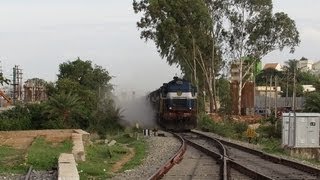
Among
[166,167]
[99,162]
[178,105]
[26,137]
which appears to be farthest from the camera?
[178,105]

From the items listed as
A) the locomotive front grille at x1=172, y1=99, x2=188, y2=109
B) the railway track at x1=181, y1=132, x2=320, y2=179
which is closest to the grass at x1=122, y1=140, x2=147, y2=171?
the railway track at x1=181, y1=132, x2=320, y2=179

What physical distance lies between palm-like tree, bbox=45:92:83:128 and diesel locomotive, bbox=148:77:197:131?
22.7 feet

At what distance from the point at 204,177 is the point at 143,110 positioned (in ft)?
122

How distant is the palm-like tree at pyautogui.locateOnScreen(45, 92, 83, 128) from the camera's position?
3516cm

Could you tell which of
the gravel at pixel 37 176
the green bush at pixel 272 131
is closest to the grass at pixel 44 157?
the gravel at pixel 37 176

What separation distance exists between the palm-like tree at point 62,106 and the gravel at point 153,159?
6.84 meters

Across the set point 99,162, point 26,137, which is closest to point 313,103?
point 26,137

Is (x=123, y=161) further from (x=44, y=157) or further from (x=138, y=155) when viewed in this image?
(x=44, y=157)

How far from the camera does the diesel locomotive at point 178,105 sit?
39.7 m

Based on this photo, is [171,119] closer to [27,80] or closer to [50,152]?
[50,152]

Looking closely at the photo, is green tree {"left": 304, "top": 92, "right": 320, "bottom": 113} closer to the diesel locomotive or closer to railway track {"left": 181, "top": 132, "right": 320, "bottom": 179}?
the diesel locomotive

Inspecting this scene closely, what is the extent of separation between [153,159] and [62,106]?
16.4 meters

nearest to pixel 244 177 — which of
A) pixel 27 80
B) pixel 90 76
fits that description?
pixel 90 76

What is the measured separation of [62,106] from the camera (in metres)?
35.3
